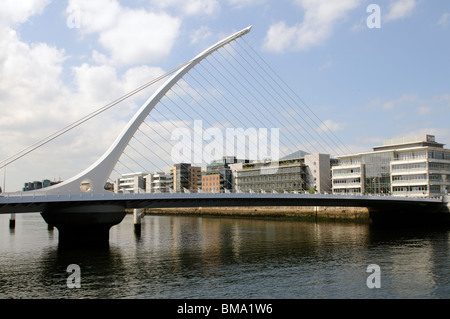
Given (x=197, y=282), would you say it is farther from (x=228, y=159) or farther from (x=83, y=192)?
(x=228, y=159)

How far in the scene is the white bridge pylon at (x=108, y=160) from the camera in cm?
3055

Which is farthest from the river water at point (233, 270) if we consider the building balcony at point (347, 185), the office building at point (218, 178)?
the office building at point (218, 178)

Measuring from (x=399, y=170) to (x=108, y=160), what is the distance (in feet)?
178

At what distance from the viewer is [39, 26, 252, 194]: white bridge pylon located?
30.5 metres

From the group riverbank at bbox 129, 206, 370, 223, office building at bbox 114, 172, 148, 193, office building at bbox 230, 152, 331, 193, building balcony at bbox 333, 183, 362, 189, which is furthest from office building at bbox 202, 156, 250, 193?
building balcony at bbox 333, 183, 362, 189

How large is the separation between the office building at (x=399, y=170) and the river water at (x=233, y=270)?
3366cm

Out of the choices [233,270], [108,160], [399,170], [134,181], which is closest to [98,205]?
[108,160]

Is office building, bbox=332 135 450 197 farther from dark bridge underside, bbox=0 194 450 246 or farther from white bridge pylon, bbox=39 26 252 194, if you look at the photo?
white bridge pylon, bbox=39 26 252 194

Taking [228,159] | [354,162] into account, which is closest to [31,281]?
[354,162]

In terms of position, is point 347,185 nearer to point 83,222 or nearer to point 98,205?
point 98,205

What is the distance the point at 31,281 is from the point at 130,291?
5.92 metres

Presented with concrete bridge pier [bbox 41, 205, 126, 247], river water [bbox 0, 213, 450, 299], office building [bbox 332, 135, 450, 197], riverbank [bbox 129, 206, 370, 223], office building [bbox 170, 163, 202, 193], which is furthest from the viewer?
office building [bbox 170, 163, 202, 193]

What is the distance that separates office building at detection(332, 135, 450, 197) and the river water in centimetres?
3366

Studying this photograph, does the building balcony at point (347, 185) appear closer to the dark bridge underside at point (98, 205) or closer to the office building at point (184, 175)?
the dark bridge underside at point (98, 205)
